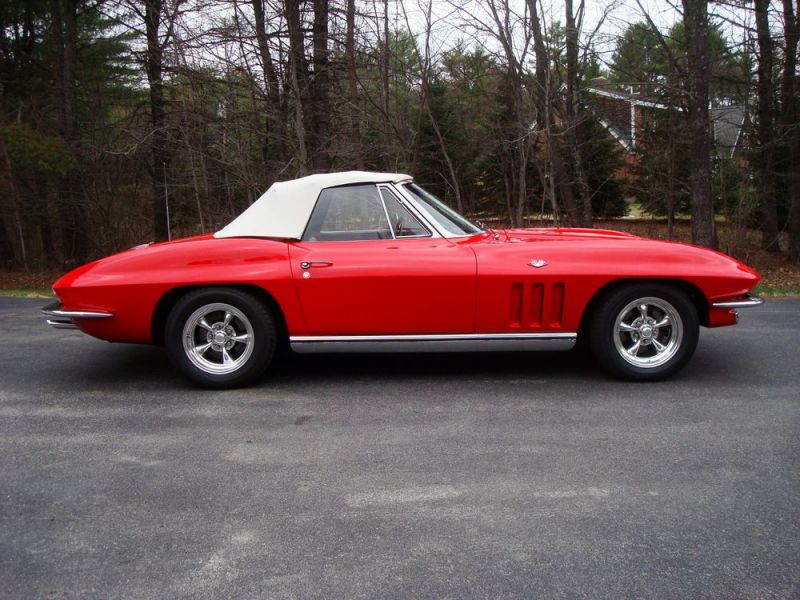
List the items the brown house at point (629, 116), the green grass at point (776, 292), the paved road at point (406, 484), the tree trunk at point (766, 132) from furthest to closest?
the brown house at point (629, 116) → the tree trunk at point (766, 132) → the green grass at point (776, 292) → the paved road at point (406, 484)

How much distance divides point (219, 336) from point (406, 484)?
2.15m

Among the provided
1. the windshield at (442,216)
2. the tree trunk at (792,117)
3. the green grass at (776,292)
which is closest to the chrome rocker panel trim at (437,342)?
the windshield at (442,216)

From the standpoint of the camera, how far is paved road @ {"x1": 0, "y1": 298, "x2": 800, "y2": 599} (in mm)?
2520

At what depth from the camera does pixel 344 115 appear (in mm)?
14406

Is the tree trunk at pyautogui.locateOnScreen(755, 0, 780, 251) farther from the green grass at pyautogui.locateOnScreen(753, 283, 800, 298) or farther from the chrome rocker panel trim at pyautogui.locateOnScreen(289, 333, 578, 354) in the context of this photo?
the chrome rocker panel trim at pyautogui.locateOnScreen(289, 333, 578, 354)

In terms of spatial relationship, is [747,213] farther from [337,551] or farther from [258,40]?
[337,551]

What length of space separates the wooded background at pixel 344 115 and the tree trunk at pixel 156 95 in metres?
0.09

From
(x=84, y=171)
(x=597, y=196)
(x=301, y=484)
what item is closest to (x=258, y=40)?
(x=84, y=171)

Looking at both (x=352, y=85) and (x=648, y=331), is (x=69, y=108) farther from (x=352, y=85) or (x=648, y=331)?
(x=648, y=331)

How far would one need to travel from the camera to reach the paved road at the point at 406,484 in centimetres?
252

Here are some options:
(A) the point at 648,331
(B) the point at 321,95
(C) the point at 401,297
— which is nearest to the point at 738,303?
(A) the point at 648,331

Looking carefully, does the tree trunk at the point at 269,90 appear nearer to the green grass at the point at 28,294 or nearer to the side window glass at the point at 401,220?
the green grass at the point at 28,294

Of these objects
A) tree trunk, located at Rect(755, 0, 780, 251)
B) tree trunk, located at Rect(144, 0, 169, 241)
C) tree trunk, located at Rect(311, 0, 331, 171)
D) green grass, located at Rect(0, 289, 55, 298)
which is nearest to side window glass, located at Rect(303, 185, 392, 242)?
green grass, located at Rect(0, 289, 55, 298)

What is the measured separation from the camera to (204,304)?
4.85 meters
